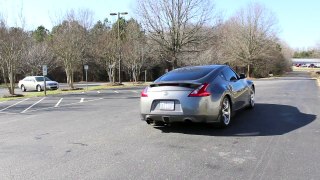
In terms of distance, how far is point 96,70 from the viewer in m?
60.5

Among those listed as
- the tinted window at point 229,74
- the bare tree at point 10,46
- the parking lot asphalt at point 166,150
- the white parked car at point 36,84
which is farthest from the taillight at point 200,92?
the white parked car at point 36,84

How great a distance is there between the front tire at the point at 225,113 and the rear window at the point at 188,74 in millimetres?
744

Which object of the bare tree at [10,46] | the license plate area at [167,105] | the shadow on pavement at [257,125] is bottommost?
the shadow on pavement at [257,125]

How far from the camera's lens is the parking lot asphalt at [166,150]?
16.8 ft

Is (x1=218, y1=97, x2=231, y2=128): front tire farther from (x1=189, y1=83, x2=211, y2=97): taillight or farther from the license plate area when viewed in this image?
the license plate area

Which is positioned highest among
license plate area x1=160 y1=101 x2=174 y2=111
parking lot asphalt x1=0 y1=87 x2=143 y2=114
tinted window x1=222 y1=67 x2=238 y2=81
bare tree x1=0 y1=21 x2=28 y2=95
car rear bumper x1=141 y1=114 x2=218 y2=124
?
bare tree x1=0 y1=21 x2=28 y2=95

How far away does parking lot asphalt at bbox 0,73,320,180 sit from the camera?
5113mm

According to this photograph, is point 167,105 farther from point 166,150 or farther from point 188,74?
point 166,150

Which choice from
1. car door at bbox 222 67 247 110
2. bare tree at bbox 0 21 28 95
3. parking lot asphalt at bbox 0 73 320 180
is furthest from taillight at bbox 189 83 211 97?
bare tree at bbox 0 21 28 95

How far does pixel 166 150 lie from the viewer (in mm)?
6301

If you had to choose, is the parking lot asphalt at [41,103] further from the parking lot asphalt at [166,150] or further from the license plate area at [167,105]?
the license plate area at [167,105]

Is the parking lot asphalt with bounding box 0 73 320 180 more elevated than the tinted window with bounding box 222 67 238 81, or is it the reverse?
the tinted window with bounding box 222 67 238 81

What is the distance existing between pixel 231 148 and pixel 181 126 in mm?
2216

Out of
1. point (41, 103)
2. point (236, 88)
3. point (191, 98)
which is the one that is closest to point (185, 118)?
point (191, 98)
